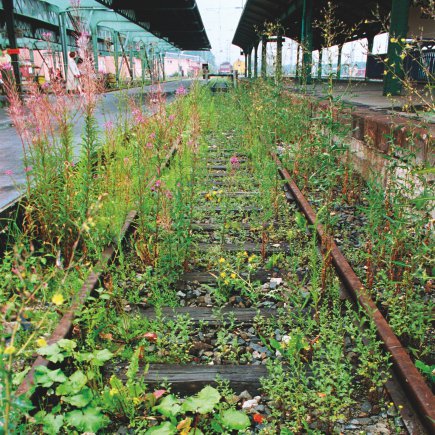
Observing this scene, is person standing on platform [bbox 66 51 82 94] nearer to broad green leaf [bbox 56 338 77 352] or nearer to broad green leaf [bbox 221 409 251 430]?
broad green leaf [bbox 56 338 77 352]

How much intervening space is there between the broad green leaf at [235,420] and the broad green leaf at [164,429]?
220 millimetres

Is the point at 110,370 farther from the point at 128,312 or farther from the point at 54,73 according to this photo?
the point at 54,73

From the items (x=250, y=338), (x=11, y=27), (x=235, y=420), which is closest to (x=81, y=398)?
(x=235, y=420)

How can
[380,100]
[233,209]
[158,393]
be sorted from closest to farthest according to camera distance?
[158,393], [233,209], [380,100]

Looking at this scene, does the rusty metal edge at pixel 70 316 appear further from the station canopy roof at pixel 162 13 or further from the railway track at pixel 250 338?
the station canopy roof at pixel 162 13

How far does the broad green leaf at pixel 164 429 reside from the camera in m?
1.81

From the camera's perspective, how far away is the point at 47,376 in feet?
6.66

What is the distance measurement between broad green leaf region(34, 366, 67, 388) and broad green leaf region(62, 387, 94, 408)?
88 millimetres

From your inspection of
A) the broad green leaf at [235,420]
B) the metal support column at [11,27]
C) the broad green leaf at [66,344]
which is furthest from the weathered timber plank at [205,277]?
the metal support column at [11,27]

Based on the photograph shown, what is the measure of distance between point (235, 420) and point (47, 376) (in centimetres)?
88

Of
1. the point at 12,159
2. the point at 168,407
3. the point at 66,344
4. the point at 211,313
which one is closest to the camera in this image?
the point at 168,407

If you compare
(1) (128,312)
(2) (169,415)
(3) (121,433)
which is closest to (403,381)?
(2) (169,415)

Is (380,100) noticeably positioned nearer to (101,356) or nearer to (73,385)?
(101,356)

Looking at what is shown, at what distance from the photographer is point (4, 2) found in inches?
555
